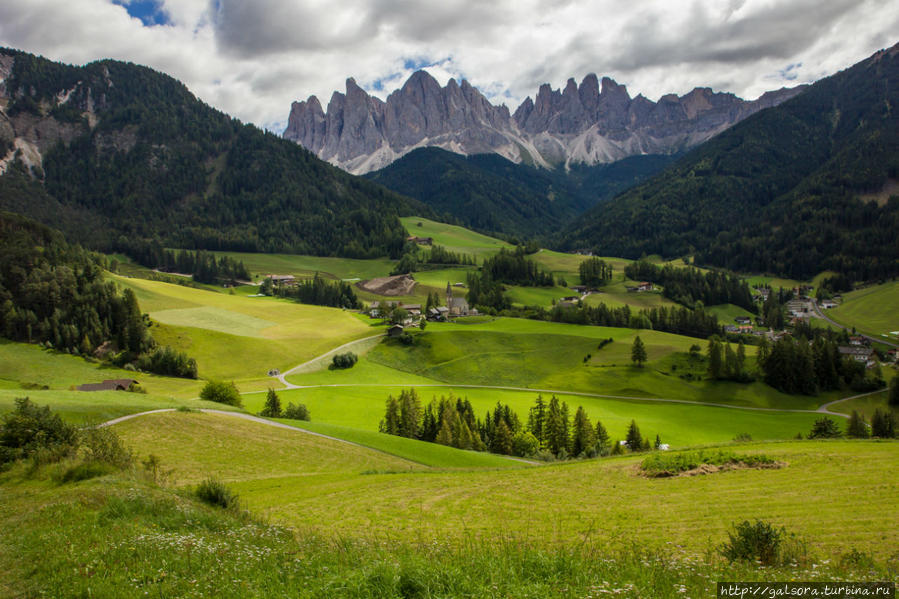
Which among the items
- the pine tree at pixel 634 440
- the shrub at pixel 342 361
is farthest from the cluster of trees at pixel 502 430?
the shrub at pixel 342 361

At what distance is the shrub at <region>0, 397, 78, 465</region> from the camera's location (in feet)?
71.6

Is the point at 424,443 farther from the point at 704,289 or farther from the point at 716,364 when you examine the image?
the point at 704,289

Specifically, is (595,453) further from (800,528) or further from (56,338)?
(56,338)

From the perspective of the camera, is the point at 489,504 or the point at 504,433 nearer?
the point at 489,504

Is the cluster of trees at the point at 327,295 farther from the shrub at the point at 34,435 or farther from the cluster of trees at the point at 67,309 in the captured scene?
the shrub at the point at 34,435

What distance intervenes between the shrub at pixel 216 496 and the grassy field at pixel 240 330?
56.3 m

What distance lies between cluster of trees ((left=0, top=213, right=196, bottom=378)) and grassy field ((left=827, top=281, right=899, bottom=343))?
553 ft

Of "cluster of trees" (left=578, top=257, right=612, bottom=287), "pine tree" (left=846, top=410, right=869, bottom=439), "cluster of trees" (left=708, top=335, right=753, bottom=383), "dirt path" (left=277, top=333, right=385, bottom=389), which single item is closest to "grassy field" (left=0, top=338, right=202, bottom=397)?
"dirt path" (left=277, top=333, right=385, bottom=389)

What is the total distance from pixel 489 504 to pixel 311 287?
137 meters

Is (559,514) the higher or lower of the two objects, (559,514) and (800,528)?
the lower

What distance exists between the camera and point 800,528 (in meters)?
16.5

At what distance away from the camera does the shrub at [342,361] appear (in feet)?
285

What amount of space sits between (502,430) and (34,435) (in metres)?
42.2

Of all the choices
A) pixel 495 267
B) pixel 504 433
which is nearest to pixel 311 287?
pixel 495 267
